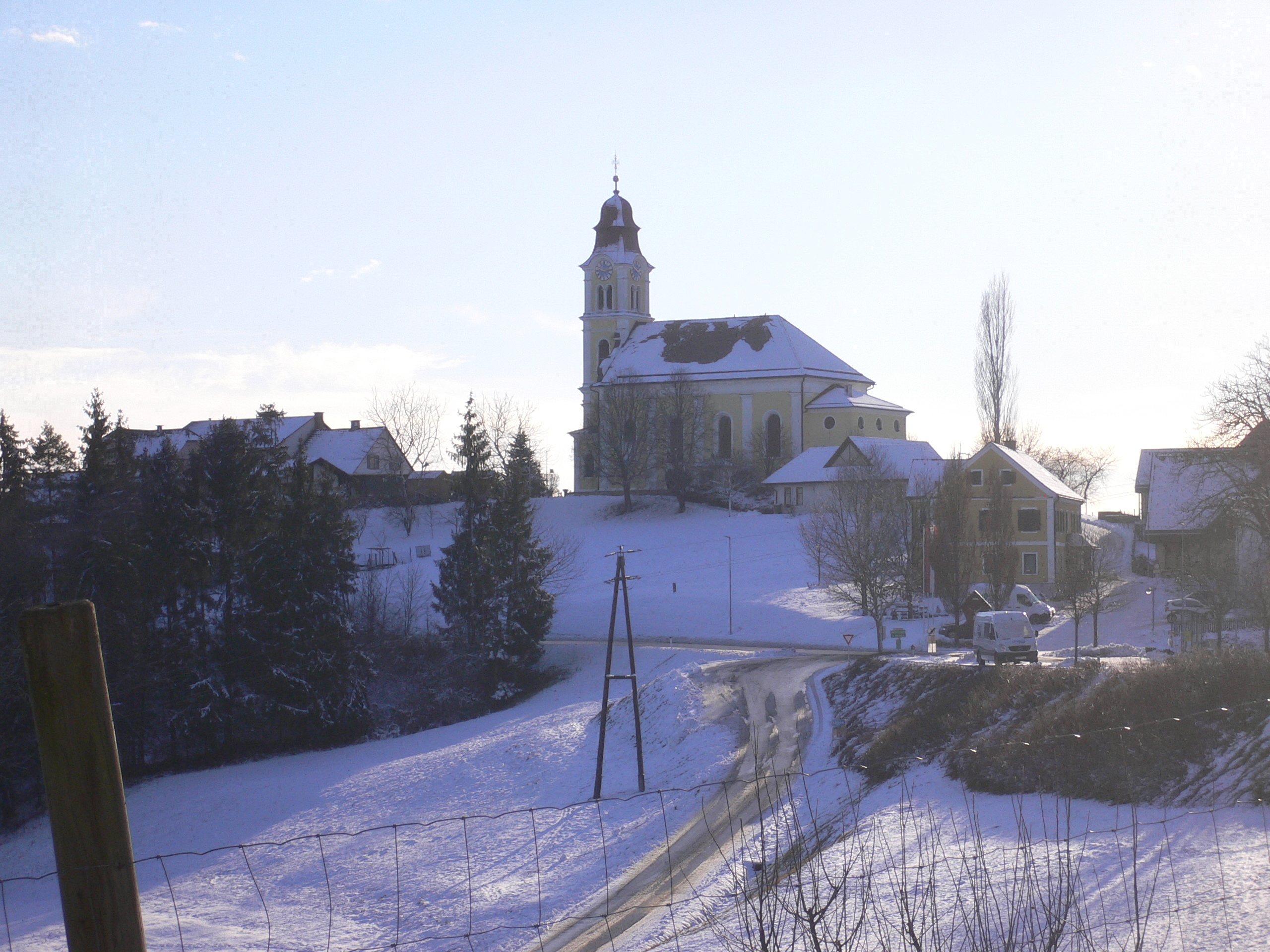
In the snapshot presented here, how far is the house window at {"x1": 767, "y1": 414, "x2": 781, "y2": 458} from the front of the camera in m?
77.6

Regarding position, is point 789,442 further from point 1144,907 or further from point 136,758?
point 1144,907

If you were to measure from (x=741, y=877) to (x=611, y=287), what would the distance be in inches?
2926

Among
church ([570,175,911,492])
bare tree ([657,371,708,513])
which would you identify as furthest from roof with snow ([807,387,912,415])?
bare tree ([657,371,708,513])

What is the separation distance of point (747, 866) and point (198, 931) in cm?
856

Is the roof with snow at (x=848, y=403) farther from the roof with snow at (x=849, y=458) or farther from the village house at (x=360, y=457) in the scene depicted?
the village house at (x=360, y=457)

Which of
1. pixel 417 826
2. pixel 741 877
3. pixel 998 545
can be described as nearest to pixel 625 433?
pixel 998 545

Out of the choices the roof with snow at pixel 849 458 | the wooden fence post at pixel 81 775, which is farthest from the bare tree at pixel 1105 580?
the wooden fence post at pixel 81 775

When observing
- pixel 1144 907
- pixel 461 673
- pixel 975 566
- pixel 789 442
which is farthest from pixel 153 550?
pixel 789 442

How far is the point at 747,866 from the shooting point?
15.0 meters

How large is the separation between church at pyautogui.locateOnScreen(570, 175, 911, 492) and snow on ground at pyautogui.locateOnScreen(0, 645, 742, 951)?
1512 inches

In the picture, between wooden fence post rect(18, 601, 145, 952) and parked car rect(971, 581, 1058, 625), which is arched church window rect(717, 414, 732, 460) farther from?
wooden fence post rect(18, 601, 145, 952)

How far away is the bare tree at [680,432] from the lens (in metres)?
73.9

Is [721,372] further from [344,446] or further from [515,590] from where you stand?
[515,590]

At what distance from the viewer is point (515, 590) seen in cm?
4612
